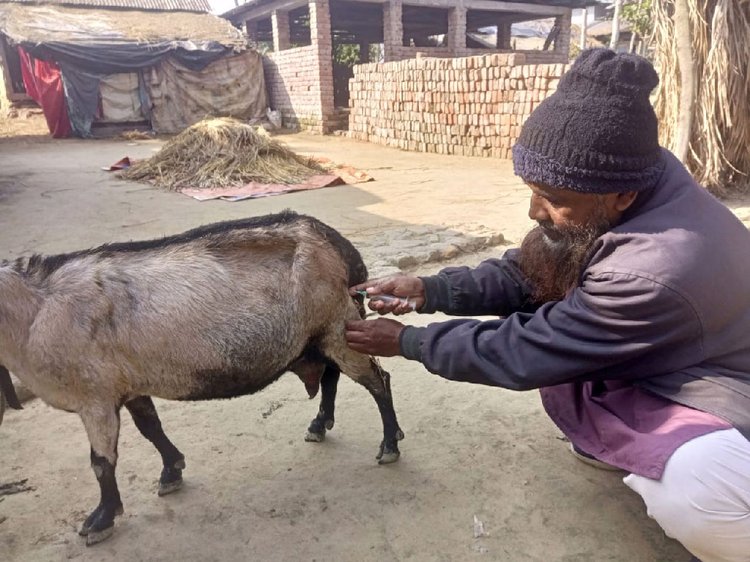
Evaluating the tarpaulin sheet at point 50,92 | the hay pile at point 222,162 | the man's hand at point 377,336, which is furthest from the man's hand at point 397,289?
the tarpaulin sheet at point 50,92

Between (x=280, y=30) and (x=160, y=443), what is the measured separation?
66.2 feet

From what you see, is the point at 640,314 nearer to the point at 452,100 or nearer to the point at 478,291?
the point at 478,291

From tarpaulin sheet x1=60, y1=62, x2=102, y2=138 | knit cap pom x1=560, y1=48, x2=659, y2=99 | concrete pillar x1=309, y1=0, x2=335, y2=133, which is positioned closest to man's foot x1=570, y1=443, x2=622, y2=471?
knit cap pom x1=560, y1=48, x2=659, y2=99

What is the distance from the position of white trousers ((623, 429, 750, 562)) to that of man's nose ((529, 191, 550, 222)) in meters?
0.85

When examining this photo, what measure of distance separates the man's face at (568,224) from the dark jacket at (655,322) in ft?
0.17

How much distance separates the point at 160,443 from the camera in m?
2.58

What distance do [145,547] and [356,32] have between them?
2272 centimetres

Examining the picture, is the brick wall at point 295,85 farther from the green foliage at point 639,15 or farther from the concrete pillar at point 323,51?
the green foliage at point 639,15

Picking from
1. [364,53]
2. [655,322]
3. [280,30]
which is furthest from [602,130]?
[364,53]

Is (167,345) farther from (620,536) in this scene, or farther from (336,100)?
(336,100)

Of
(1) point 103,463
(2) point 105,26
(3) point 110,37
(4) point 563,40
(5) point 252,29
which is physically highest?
(5) point 252,29

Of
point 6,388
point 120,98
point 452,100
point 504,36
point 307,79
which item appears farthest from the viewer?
point 504,36

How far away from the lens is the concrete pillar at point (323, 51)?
658 inches

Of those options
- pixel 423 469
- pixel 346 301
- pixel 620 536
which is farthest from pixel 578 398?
pixel 346 301
